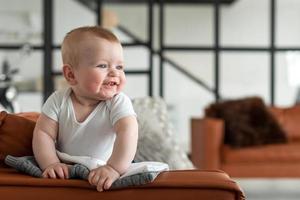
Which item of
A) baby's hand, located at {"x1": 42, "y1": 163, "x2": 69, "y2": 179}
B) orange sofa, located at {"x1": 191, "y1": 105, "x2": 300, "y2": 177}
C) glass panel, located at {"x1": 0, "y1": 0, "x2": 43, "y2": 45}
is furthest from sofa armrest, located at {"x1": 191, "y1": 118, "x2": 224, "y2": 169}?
baby's hand, located at {"x1": 42, "y1": 163, "x2": 69, "y2": 179}

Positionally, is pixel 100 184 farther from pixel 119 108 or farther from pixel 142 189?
pixel 119 108

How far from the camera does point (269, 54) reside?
26.3 ft

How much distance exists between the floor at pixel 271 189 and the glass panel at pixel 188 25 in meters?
2.02

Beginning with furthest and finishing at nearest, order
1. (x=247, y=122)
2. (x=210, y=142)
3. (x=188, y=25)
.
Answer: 1. (x=188, y=25)
2. (x=247, y=122)
3. (x=210, y=142)

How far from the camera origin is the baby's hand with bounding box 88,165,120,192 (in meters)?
1.61

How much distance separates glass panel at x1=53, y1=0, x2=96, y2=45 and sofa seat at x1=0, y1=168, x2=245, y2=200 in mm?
6299

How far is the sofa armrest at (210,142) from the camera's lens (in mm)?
5582

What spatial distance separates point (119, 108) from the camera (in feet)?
6.08

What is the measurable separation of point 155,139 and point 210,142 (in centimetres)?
272

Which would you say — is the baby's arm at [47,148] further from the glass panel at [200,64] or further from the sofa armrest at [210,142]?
the glass panel at [200,64]

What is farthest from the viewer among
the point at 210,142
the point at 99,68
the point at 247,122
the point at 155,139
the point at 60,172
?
the point at 247,122

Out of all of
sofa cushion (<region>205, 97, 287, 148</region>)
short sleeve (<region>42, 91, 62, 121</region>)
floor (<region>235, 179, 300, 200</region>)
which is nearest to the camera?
short sleeve (<region>42, 91, 62, 121</region>)

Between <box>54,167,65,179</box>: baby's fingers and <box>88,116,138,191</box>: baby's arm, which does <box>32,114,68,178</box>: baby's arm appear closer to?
<box>54,167,65,179</box>: baby's fingers

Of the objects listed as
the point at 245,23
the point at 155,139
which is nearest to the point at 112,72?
the point at 155,139
